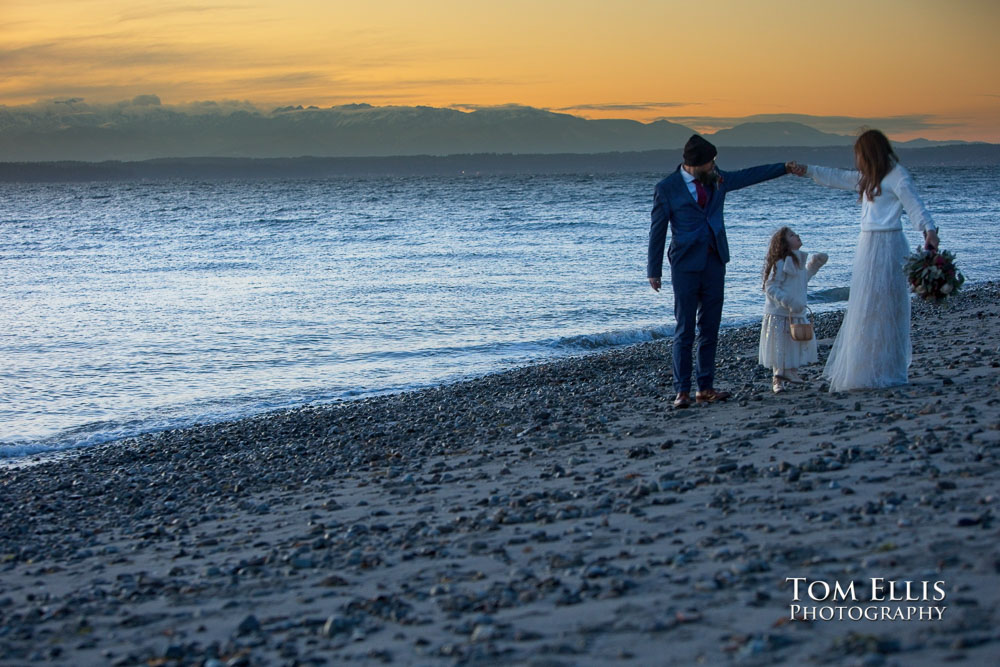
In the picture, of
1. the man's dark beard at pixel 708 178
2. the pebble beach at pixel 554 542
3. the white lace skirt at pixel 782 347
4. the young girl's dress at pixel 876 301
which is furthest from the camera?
the white lace skirt at pixel 782 347

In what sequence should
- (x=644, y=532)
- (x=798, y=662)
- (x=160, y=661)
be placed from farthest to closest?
(x=644, y=532) → (x=160, y=661) → (x=798, y=662)

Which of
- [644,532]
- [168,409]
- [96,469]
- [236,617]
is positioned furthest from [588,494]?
[168,409]

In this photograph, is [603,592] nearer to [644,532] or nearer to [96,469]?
[644,532]

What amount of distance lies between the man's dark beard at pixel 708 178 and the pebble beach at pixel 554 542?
1862 mm

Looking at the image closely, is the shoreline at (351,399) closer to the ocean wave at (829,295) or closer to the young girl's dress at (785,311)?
the ocean wave at (829,295)

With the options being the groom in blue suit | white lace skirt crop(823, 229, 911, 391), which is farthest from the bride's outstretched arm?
white lace skirt crop(823, 229, 911, 391)

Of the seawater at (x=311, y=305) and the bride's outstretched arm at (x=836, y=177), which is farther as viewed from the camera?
the seawater at (x=311, y=305)

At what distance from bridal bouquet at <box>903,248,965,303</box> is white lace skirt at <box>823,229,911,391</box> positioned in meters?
0.20

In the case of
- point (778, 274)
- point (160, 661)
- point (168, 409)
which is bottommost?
point (168, 409)

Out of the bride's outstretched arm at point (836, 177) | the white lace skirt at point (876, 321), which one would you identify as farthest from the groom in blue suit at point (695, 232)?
the white lace skirt at point (876, 321)

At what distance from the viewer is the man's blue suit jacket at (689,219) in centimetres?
777

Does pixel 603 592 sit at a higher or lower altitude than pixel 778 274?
lower

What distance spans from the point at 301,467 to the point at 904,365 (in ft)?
16.7

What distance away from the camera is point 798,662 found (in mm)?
3311
